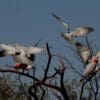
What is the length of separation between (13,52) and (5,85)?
26.5 ft

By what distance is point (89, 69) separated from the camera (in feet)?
2.72

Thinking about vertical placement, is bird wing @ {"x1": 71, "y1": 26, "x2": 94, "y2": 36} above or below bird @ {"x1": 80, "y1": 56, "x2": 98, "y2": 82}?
above

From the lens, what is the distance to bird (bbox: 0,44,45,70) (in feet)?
2.64

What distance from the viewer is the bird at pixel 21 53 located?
81cm

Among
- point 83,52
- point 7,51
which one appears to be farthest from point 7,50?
point 83,52

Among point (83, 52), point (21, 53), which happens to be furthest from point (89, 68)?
point (21, 53)

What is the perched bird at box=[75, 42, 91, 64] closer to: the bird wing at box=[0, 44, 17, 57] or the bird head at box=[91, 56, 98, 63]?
the bird head at box=[91, 56, 98, 63]

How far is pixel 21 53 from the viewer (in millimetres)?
818

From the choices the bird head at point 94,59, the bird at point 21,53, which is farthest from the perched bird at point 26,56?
the bird head at point 94,59

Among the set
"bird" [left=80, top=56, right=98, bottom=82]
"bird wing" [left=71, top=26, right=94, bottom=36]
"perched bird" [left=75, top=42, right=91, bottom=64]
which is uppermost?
"bird wing" [left=71, top=26, right=94, bottom=36]

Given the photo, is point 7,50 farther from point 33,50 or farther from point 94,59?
point 94,59

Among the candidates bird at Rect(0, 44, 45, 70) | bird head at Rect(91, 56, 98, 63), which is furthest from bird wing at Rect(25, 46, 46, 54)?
bird head at Rect(91, 56, 98, 63)

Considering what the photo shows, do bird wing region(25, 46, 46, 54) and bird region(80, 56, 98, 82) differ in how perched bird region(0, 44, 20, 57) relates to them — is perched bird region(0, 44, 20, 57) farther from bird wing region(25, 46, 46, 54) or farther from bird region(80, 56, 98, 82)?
bird region(80, 56, 98, 82)

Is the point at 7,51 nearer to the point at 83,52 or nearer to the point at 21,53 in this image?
the point at 21,53
